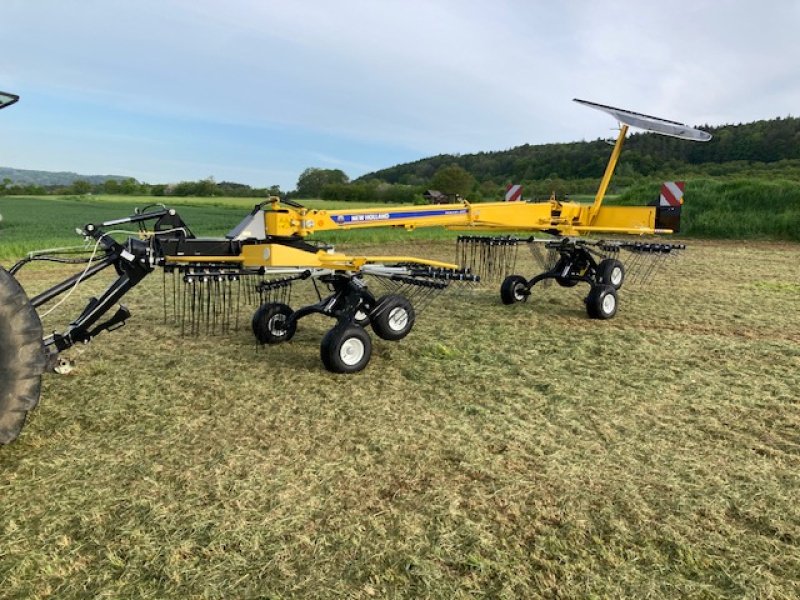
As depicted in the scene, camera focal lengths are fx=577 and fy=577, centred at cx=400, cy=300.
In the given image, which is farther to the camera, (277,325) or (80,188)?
(80,188)

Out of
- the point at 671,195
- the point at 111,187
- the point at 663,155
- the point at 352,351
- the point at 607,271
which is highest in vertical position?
the point at 663,155

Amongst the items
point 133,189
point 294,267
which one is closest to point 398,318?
point 294,267

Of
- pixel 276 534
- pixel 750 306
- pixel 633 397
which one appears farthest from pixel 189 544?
pixel 750 306

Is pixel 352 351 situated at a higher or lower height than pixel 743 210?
lower

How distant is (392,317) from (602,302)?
10.8 feet

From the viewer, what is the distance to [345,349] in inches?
208

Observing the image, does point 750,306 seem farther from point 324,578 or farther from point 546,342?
point 324,578

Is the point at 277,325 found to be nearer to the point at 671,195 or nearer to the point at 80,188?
the point at 671,195

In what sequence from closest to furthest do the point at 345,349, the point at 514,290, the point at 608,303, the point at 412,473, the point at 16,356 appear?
the point at 16,356, the point at 412,473, the point at 345,349, the point at 608,303, the point at 514,290

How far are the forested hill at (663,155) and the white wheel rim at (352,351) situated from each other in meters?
32.4

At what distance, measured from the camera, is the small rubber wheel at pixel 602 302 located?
770cm

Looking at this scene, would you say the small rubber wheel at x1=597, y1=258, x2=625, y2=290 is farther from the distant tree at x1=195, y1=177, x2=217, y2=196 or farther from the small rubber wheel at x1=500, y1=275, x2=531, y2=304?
the distant tree at x1=195, y1=177, x2=217, y2=196

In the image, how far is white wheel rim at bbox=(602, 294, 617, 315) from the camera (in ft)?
25.4

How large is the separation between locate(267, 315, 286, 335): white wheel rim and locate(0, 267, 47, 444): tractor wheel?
299 cm
